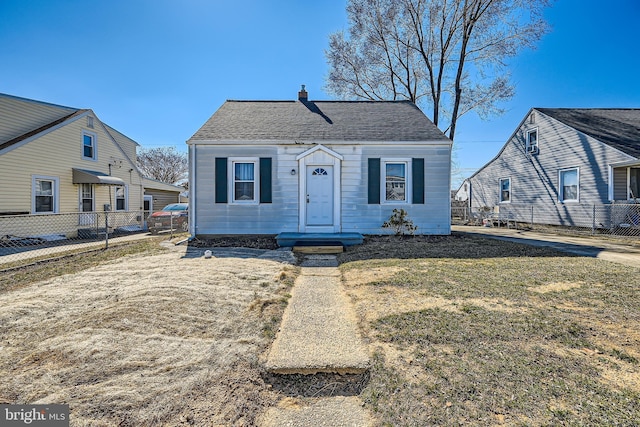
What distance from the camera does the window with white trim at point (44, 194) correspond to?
10.9m

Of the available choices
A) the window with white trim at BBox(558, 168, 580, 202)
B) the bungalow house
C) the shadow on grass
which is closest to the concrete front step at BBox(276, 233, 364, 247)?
the shadow on grass

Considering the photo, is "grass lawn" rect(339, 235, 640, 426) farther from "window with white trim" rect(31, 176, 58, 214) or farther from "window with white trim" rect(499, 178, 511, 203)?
"window with white trim" rect(499, 178, 511, 203)

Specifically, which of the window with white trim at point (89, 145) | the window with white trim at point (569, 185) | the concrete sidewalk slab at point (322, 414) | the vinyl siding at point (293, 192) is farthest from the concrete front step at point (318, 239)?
the window with white trim at point (569, 185)

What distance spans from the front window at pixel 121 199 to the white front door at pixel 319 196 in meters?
11.7

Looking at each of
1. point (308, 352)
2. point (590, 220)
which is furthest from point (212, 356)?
point (590, 220)

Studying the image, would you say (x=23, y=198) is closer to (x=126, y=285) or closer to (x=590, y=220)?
(x=126, y=285)

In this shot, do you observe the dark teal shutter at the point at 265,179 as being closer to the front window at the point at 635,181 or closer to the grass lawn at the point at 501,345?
the grass lawn at the point at 501,345

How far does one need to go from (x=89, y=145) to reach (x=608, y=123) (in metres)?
25.6

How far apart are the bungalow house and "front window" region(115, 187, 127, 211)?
0.17 feet

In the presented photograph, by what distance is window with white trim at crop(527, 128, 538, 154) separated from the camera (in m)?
15.4

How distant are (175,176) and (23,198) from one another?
92.5ft

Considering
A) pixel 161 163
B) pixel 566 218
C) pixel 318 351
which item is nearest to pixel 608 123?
pixel 566 218

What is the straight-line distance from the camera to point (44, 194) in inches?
445

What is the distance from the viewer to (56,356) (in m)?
2.36
